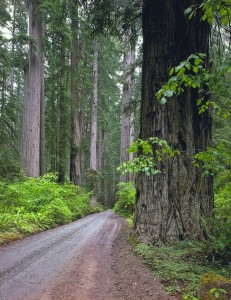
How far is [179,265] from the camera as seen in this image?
360 centimetres

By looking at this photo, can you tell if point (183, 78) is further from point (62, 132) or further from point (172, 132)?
point (62, 132)

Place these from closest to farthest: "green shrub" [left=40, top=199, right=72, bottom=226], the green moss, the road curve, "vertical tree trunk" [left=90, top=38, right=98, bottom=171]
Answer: the green moss, the road curve, "green shrub" [left=40, top=199, right=72, bottom=226], "vertical tree trunk" [left=90, top=38, right=98, bottom=171]

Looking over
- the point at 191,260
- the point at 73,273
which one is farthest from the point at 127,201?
the point at 73,273

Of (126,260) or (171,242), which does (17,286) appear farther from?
(171,242)

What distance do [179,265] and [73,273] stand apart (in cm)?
141

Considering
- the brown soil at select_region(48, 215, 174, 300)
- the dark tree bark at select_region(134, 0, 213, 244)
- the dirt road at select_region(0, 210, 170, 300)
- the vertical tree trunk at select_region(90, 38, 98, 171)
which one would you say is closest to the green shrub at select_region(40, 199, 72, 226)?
the dirt road at select_region(0, 210, 170, 300)

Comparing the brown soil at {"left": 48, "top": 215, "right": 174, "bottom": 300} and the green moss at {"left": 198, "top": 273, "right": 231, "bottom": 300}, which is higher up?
the green moss at {"left": 198, "top": 273, "right": 231, "bottom": 300}

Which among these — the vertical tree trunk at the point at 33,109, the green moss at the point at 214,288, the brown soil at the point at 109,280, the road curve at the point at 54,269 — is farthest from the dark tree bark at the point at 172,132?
the vertical tree trunk at the point at 33,109

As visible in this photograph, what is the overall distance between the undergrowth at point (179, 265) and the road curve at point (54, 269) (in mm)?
626

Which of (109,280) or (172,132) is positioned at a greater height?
(172,132)

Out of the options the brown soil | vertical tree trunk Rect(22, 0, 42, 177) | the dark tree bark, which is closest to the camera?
the brown soil

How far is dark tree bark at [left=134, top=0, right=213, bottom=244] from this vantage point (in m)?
4.66

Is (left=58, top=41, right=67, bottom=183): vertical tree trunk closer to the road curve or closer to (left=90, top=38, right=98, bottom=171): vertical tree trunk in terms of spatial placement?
(left=90, top=38, right=98, bottom=171): vertical tree trunk

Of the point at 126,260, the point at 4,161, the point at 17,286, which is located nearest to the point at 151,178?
the point at 126,260
